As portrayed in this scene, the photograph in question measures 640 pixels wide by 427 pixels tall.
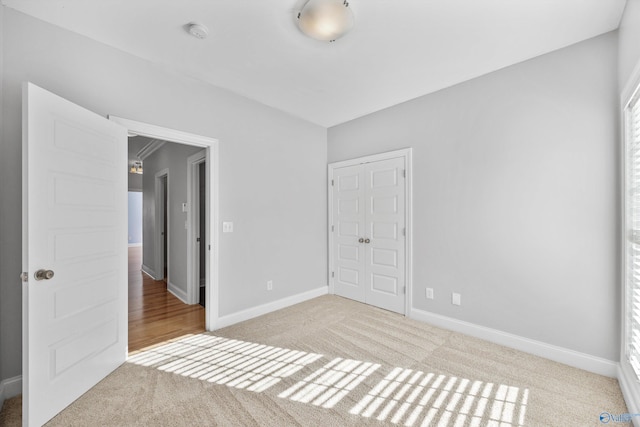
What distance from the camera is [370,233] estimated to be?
3.83 m

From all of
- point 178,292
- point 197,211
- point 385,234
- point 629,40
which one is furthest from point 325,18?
point 178,292

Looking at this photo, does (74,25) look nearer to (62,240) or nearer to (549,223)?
(62,240)

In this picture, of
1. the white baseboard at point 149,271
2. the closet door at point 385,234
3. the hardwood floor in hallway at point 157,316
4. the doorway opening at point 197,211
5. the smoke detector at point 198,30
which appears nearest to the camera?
the smoke detector at point 198,30

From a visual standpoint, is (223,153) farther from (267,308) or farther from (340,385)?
(340,385)

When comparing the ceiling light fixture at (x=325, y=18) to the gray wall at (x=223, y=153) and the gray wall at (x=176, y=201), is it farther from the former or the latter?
the gray wall at (x=176, y=201)

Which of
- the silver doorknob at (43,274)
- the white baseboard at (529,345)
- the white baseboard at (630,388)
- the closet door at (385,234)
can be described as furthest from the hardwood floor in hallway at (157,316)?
the white baseboard at (630,388)

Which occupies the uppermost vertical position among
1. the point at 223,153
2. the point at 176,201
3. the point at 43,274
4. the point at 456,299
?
the point at 223,153

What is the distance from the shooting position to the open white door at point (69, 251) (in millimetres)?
1594

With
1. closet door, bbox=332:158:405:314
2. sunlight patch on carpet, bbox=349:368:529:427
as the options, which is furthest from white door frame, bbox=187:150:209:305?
sunlight patch on carpet, bbox=349:368:529:427

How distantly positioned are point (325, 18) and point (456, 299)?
9.49 ft

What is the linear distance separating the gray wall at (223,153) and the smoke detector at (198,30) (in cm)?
72

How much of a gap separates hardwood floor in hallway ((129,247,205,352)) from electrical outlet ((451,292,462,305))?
9.05ft

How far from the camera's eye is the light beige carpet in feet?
5.68

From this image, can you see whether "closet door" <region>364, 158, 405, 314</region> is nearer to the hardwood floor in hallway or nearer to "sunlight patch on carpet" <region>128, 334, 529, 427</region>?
"sunlight patch on carpet" <region>128, 334, 529, 427</region>
